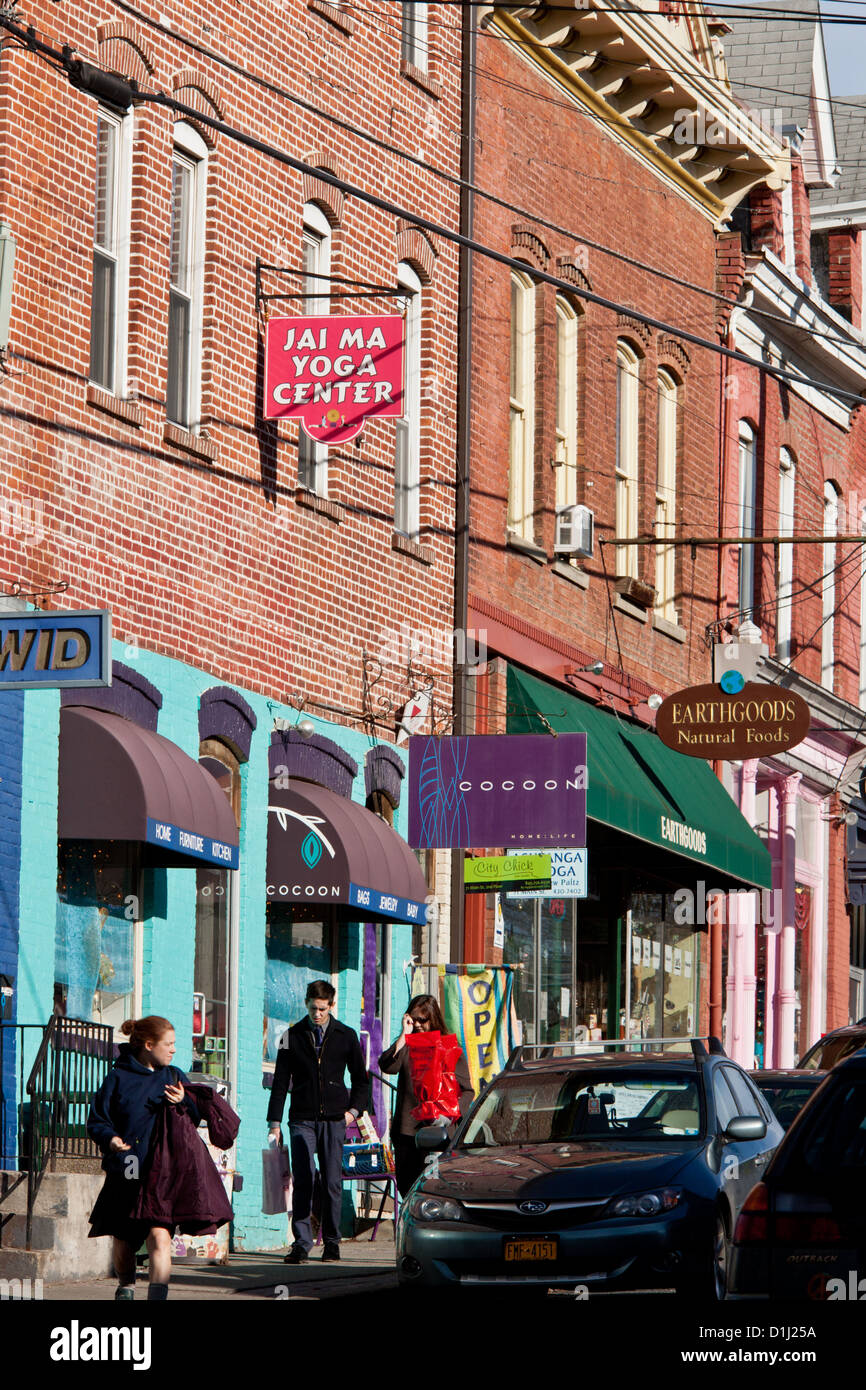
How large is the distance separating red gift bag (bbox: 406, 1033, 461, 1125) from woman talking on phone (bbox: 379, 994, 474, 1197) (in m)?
0.05

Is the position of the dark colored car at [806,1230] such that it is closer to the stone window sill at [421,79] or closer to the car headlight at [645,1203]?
the car headlight at [645,1203]

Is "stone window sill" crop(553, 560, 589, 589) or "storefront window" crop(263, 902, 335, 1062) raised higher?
"stone window sill" crop(553, 560, 589, 589)

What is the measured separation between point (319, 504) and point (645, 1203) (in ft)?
29.6

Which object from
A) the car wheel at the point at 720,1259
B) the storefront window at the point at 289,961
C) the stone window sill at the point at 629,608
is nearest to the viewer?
the car wheel at the point at 720,1259

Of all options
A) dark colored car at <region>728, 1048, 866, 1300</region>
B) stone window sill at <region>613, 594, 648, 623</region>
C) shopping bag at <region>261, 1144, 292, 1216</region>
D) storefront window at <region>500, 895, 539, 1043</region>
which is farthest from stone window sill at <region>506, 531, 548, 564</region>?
dark colored car at <region>728, 1048, 866, 1300</region>

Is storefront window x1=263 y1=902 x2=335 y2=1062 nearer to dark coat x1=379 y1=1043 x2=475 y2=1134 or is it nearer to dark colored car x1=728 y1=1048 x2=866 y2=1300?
dark coat x1=379 y1=1043 x2=475 y2=1134

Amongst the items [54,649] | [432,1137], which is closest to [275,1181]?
[432,1137]

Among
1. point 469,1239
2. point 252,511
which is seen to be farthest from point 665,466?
point 469,1239

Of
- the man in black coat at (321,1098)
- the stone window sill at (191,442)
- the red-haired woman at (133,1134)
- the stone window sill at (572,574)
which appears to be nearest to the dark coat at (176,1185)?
the red-haired woman at (133,1134)

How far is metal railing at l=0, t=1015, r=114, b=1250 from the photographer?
15461 millimetres

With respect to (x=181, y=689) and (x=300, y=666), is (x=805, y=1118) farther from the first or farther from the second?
(x=300, y=666)

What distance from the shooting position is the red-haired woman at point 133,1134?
12.3 m

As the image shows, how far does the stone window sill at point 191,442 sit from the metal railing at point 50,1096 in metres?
4.47
